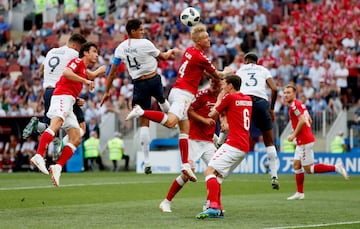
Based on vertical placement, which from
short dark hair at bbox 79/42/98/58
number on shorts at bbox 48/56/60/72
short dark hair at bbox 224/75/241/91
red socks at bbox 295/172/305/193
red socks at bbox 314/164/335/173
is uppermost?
short dark hair at bbox 79/42/98/58

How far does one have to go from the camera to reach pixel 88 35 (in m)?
41.2

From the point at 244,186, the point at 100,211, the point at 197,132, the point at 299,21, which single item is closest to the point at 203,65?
the point at 197,132

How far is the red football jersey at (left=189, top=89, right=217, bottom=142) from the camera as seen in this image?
1538 cm

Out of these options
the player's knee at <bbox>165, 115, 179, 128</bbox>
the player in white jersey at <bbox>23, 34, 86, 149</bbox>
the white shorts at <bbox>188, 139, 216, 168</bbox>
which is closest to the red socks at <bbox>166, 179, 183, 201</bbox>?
the white shorts at <bbox>188, 139, 216, 168</bbox>

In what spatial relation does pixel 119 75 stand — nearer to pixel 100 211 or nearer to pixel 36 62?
pixel 36 62

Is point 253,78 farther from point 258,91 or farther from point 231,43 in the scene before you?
point 231,43

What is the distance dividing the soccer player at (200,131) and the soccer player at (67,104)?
83.8 inches

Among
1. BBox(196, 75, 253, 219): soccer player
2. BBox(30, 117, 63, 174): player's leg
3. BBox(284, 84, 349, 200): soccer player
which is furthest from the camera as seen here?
BBox(284, 84, 349, 200): soccer player

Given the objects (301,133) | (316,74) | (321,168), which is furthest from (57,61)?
(316,74)

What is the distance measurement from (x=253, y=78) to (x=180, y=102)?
341 centimetres

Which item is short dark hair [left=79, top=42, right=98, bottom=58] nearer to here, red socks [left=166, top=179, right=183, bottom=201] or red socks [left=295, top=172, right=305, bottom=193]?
red socks [left=166, top=179, right=183, bottom=201]

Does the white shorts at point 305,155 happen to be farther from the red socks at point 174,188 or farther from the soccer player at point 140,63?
the red socks at point 174,188

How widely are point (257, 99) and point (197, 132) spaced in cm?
378

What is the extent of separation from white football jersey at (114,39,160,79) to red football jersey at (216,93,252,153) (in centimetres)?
381
